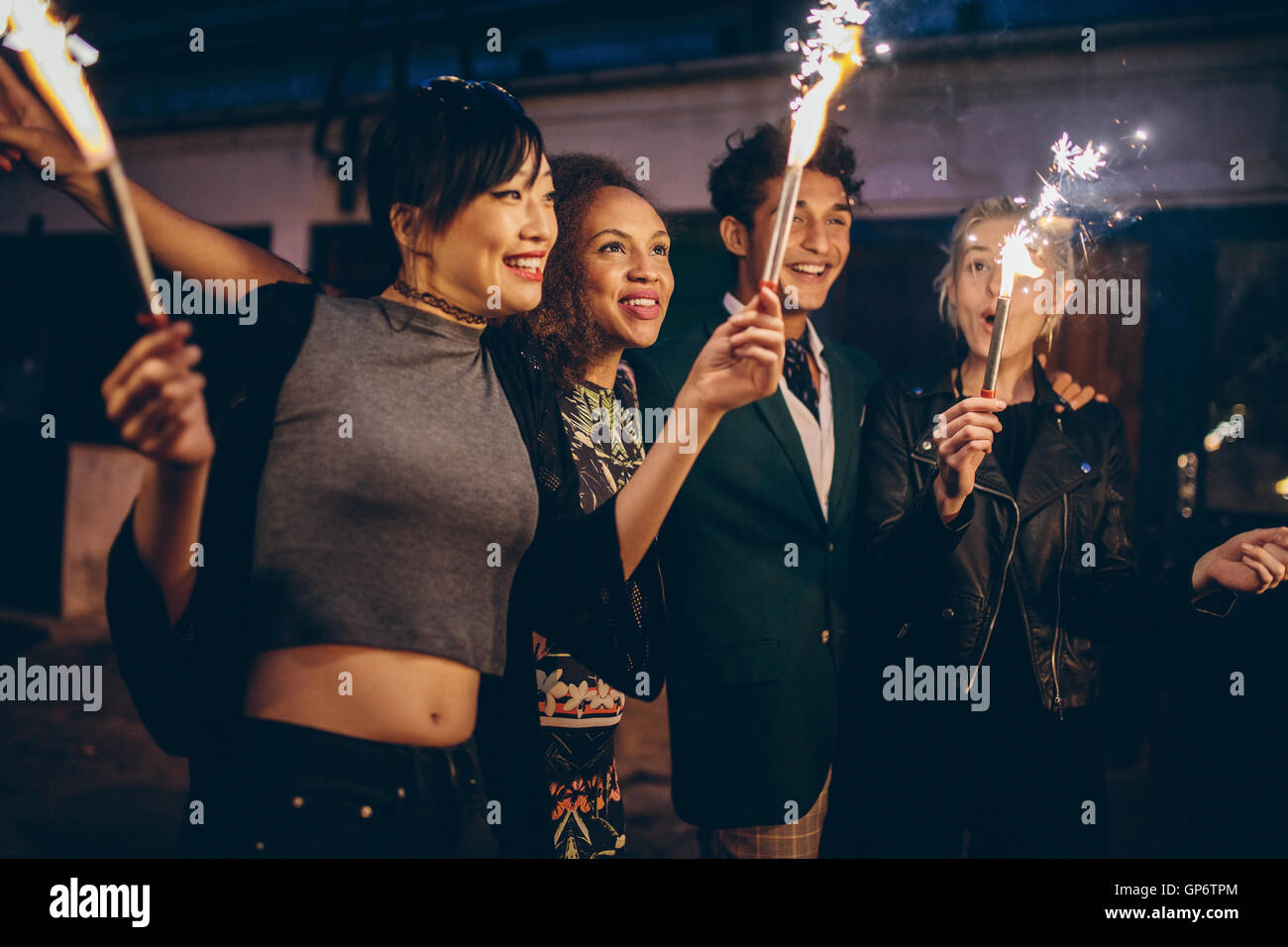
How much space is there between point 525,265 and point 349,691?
1.00 meters

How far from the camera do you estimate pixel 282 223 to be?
314 inches

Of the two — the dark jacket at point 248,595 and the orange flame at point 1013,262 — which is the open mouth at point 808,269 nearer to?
the orange flame at point 1013,262

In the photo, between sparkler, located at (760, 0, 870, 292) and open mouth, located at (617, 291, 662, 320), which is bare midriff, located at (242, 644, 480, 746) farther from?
open mouth, located at (617, 291, 662, 320)

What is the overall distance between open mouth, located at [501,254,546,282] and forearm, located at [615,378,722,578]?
45 centimetres

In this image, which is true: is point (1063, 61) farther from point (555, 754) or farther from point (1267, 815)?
point (555, 754)

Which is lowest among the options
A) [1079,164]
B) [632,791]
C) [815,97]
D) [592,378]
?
[632,791]

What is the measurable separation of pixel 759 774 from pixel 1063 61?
5.19m

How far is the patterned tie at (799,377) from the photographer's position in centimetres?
297

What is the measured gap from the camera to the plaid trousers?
2.67 meters

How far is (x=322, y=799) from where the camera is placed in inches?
64.4

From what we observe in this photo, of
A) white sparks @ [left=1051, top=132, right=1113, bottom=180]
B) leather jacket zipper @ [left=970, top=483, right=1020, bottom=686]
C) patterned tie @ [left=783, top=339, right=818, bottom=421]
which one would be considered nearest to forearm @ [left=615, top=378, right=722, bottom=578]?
patterned tie @ [left=783, top=339, right=818, bottom=421]

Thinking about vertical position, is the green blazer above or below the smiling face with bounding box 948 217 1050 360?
below

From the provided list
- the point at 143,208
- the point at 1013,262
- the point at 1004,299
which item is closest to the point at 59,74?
the point at 143,208

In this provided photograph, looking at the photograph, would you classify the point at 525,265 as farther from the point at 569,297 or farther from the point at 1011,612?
the point at 1011,612
